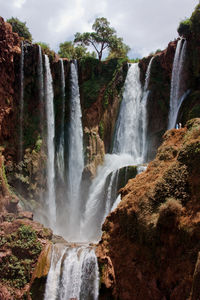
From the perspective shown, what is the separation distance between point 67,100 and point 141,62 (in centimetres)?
880

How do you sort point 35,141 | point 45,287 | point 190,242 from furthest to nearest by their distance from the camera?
point 35,141 < point 45,287 < point 190,242

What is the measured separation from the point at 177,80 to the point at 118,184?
1127 centimetres

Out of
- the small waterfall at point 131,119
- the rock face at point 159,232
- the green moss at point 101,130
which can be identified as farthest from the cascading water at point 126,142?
the rock face at point 159,232

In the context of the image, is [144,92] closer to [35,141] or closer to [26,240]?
[35,141]

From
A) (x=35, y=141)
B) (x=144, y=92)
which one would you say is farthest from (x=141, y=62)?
(x=35, y=141)

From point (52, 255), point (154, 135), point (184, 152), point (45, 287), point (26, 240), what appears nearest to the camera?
A: point (184, 152)

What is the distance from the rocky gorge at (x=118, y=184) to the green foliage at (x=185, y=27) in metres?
0.12

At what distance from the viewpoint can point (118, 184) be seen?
17.9 meters

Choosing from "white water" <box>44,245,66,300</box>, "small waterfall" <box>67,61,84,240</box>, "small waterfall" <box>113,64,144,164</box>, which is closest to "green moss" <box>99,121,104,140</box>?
"small waterfall" <box>113,64,144,164</box>

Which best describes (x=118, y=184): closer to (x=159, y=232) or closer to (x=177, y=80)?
(x=159, y=232)

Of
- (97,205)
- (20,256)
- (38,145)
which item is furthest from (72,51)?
(20,256)

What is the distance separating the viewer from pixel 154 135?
966 inches

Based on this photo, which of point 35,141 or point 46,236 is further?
point 35,141

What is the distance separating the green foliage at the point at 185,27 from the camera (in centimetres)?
2205
